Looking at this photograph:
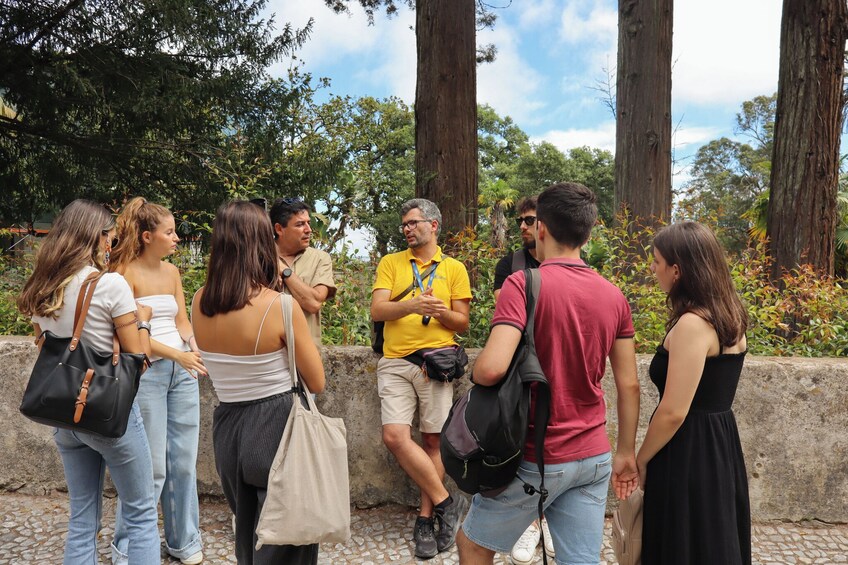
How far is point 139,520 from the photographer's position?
9.12 ft

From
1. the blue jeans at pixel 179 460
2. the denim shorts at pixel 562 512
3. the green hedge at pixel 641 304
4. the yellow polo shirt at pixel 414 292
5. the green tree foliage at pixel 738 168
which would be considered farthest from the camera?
the green tree foliage at pixel 738 168

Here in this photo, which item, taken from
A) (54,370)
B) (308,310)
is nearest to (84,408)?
(54,370)

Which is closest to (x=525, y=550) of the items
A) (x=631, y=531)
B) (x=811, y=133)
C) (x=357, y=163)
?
(x=631, y=531)

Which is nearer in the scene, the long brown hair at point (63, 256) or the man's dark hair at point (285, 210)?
the long brown hair at point (63, 256)

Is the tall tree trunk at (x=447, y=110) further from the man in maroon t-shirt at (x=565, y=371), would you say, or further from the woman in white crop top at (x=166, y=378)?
the man in maroon t-shirt at (x=565, y=371)

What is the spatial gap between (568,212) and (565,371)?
541 millimetres

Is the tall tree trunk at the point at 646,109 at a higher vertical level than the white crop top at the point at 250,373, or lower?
higher

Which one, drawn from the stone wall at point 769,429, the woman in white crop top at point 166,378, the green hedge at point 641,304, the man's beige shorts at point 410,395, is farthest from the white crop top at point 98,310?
the green hedge at point 641,304

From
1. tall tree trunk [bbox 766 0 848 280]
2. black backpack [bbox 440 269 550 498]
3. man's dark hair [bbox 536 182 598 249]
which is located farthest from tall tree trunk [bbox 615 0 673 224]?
black backpack [bbox 440 269 550 498]

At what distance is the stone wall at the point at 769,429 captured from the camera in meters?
4.00

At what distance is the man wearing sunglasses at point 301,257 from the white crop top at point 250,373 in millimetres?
1109

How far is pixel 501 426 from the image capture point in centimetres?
207

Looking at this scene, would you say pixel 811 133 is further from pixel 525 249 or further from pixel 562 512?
pixel 562 512

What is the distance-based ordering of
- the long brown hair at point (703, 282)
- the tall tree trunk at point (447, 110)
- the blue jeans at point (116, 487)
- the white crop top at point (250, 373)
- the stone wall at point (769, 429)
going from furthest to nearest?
the tall tree trunk at point (447, 110), the stone wall at point (769, 429), the blue jeans at point (116, 487), the white crop top at point (250, 373), the long brown hair at point (703, 282)
